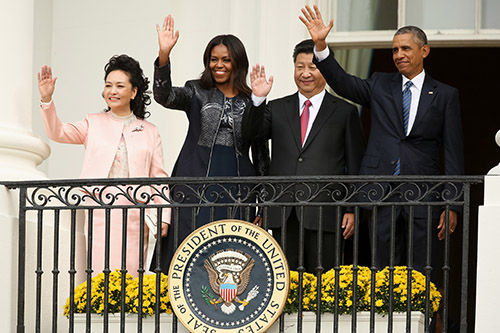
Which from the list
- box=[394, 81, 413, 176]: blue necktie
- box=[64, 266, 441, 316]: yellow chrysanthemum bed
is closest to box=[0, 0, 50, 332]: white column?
box=[64, 266, 441, 316]: yellow chrysanthemum bed

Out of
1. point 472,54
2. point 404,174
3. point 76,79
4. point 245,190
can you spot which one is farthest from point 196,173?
point 472,54

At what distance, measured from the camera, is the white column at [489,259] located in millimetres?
6891

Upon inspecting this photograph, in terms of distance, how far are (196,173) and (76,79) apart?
278 cm

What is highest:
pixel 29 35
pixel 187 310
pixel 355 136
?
pixel 29 35

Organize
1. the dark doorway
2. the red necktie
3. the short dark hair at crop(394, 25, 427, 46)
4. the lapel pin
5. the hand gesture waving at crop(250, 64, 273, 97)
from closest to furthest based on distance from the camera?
the hand gesture waving at crop(250, 64, 273, 97), the short dark hair at crop(394, 25, 427, 46), the red necktie, the lapel pin, the dark doorway

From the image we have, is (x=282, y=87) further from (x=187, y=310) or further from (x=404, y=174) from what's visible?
(x=187, y=310)

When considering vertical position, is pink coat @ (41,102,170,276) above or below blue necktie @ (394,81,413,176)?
below

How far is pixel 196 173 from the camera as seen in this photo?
7.87 metres

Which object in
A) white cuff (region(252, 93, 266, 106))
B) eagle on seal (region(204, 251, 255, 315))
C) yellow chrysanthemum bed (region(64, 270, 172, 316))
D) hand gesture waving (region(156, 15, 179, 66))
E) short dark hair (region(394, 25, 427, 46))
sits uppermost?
short dark hair (region(394, 25, 427, 46))

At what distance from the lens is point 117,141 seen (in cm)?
816

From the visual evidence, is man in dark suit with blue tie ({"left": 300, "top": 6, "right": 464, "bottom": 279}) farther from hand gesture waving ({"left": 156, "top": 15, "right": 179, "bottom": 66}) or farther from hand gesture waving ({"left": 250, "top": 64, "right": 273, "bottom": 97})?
hand gesture waving ({"left": 156, "top": 15, "right": 179, "bottom": 66})

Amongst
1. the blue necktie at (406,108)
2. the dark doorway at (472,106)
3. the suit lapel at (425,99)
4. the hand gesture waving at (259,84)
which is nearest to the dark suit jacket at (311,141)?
the hand gesture waving at (259,84)

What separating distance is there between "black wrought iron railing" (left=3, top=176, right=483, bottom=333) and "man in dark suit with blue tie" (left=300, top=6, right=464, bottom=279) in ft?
0.23

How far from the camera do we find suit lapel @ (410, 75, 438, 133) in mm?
7703
